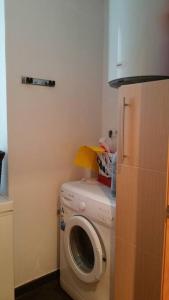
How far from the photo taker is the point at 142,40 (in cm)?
119

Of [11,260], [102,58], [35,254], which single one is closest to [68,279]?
[35,254]

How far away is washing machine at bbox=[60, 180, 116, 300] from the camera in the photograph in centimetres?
146

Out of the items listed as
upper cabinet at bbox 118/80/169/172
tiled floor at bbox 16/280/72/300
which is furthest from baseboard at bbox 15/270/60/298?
upper cabinet at bbox 118/80/169/172

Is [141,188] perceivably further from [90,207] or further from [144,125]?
[90,207]

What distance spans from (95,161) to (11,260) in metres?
0.91

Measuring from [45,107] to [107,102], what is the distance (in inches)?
23.7

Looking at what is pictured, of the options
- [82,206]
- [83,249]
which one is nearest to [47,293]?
[83,249]

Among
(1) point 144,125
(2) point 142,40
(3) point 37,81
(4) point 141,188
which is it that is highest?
(2) point 142,40

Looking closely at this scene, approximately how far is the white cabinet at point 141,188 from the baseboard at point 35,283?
81cm

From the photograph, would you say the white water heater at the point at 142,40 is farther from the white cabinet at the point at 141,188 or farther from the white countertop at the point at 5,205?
the white countertop at the point at 5,205

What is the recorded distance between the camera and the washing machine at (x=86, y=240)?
57.4 inches

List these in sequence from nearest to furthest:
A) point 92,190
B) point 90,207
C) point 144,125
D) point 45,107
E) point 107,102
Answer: point 144,125 < point 90,207 < point 92,190 < point 45,107 < point 107,102

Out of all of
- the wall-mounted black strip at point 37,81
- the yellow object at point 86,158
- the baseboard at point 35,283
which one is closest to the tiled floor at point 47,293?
the baseboard at point 35,283

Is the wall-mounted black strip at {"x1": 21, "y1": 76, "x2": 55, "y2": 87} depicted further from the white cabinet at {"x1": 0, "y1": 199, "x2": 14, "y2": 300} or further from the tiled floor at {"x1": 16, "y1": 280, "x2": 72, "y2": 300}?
the tiled floor at {"x1": 16, "y1": 280, "x2": 72, "y2": 300}
